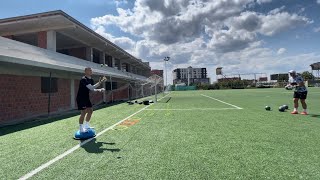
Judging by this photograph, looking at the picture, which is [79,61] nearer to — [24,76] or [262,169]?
[24,76]

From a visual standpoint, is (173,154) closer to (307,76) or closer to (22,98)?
(22,98)

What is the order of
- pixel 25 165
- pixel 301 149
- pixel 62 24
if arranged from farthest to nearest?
pixel 62 24, pixel 301 149, pixel 25 165

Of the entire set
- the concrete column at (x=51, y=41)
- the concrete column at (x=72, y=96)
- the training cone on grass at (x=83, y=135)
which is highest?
the concrete column at (x=51, y=41)

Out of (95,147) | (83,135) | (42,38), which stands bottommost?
(95,147)

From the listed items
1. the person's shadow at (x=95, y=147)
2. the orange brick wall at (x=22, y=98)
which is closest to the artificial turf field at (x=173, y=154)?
the person's shadow at (x=95, y=147)

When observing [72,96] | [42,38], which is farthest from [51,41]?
[72,96]

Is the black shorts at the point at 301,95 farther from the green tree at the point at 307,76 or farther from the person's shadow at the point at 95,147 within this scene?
the green tree at the point at 307,76

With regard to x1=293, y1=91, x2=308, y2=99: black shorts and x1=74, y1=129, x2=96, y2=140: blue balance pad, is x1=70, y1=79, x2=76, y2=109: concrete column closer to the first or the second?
x1=74, y1=129, x2=96, y2=140: blue balance pad

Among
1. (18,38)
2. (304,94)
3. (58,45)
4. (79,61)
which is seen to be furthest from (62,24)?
(304,94)

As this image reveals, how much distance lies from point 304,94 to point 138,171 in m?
9.67

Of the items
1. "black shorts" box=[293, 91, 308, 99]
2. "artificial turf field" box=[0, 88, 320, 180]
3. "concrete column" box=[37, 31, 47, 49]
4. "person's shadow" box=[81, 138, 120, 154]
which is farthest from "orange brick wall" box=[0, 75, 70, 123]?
"black shorts" box=[293, 91, 308, 99]

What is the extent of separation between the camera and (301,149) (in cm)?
545

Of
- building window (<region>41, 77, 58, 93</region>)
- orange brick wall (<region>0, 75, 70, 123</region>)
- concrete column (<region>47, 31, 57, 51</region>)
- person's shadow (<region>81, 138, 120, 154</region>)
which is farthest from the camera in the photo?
concrete column (<region>47, 31, 57, 51</region>)

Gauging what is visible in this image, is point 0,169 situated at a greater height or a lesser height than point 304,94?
lesser
